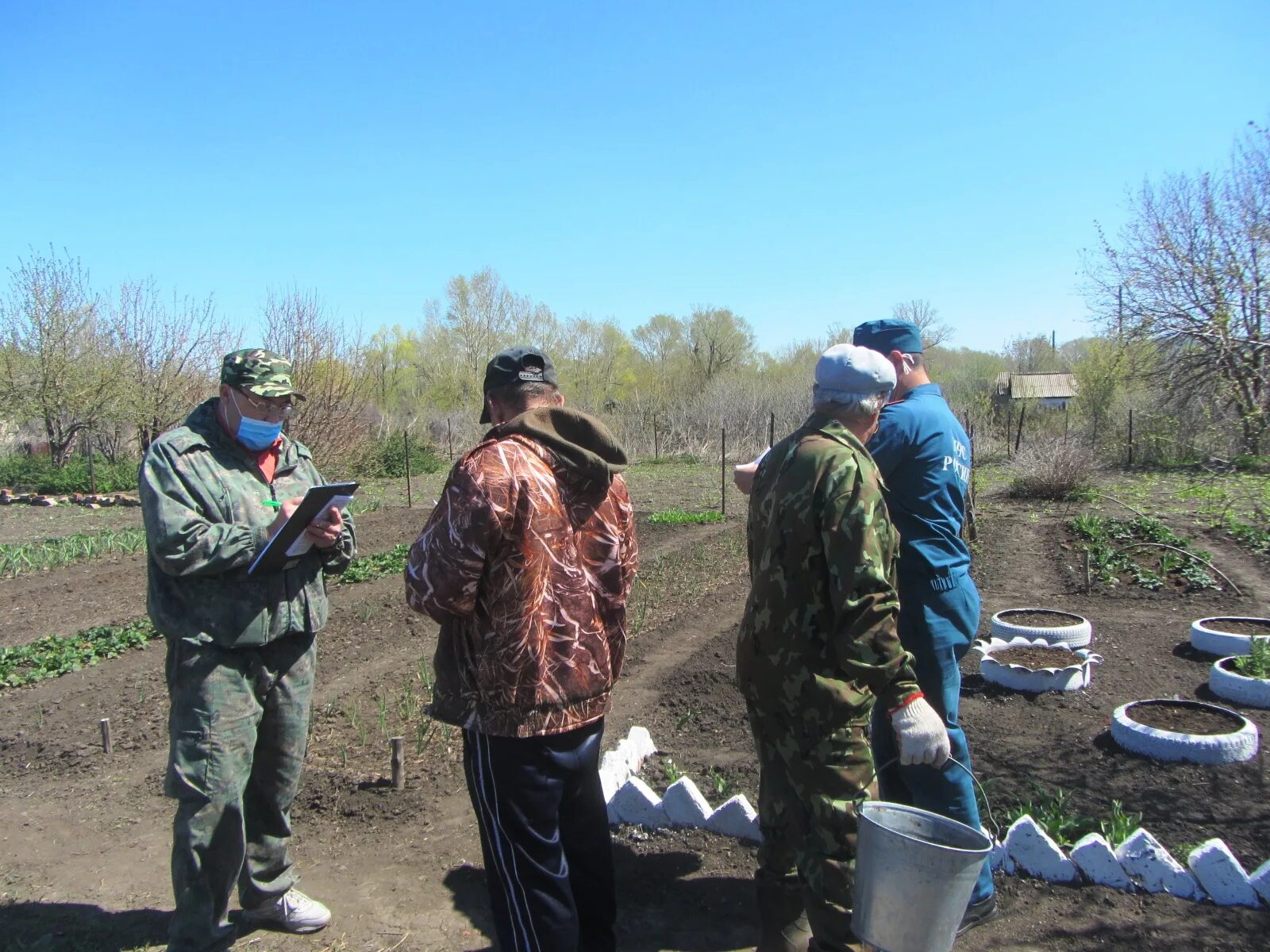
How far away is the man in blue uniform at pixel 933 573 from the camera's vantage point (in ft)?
9.39

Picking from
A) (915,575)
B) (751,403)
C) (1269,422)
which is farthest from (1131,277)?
(915,575)

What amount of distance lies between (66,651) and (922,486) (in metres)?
6.35

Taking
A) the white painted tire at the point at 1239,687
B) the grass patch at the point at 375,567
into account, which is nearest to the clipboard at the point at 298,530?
the white painted tire at the point at 1239,687

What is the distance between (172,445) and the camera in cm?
280

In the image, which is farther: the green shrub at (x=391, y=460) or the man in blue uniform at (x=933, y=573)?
the green shrub at (x=391, y=460)

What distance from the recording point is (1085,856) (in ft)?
10.2

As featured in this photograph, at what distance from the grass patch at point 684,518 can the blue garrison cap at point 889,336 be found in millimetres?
10483

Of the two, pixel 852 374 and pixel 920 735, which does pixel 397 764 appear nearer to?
pixel 920 735

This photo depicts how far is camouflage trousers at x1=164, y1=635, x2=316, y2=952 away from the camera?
268 cm

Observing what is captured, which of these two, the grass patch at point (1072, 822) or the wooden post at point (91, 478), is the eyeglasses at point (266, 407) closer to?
the grass patch at point (1072, 822)

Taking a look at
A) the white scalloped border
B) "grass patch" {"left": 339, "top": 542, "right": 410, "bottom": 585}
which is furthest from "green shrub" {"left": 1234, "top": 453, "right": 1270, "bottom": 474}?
"grass patch" {"left": 339, "top": 542, "right": 410, "bottom": 585}

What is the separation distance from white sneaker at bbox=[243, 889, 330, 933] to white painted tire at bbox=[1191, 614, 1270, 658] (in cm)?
555

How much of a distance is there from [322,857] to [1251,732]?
413 cm

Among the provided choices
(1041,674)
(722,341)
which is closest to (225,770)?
(1041,674)
